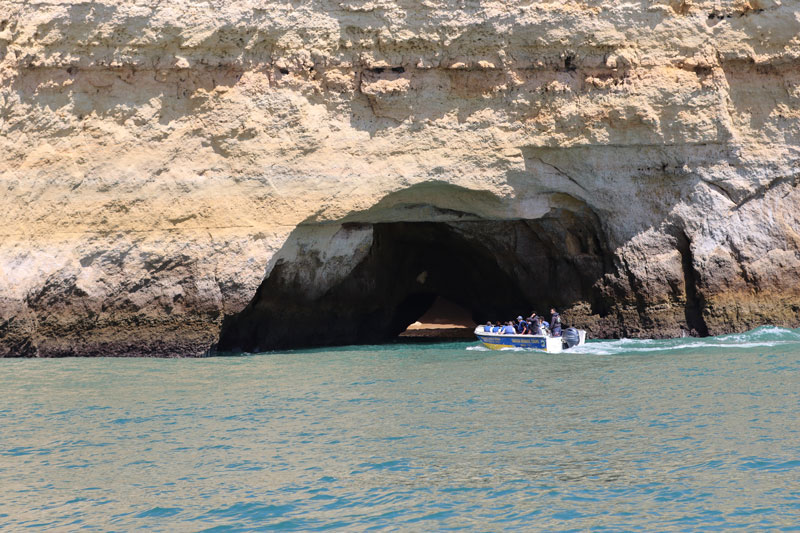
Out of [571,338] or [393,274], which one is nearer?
[571,338]

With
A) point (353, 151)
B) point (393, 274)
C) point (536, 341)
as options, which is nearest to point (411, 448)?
point (536, 341)

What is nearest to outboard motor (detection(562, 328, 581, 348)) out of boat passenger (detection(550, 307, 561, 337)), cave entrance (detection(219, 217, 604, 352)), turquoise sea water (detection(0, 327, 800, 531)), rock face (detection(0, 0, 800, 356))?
boat passenger (detection(550, 307, 561, 337))

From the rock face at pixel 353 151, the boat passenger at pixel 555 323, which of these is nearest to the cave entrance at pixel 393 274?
the rock face at pixel 353 151

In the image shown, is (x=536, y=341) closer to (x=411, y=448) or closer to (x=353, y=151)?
(x=353, y=151)

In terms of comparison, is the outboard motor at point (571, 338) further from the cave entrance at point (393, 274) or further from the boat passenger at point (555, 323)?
the cave entrance at point (393, 274)

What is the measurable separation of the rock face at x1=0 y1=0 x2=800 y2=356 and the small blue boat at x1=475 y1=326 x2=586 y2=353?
192 centimetres

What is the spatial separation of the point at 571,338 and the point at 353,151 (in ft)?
17.1

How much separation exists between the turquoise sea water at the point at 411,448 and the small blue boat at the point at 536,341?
2976 millimetres

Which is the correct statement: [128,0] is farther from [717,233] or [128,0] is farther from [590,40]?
[717,233]

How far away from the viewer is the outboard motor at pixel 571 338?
16562mm

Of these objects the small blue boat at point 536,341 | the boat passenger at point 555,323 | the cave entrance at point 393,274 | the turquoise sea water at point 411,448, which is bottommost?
the turquoise sea water at point 411,448

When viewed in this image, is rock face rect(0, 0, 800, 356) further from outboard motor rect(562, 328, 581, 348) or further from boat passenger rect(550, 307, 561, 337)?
outboard motor rect(562, 328, 581, 348)

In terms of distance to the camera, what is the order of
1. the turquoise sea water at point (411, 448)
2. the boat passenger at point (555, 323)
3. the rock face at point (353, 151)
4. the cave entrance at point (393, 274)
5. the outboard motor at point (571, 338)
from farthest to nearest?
the cave entrance at point (393, 274)
the boat passenger at point (555, 323)
the outboard motor at point (571, 338)
the rock face at point (353, 151)
the turquoise sea water at point (411, 448)

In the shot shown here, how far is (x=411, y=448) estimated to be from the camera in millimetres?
8297
